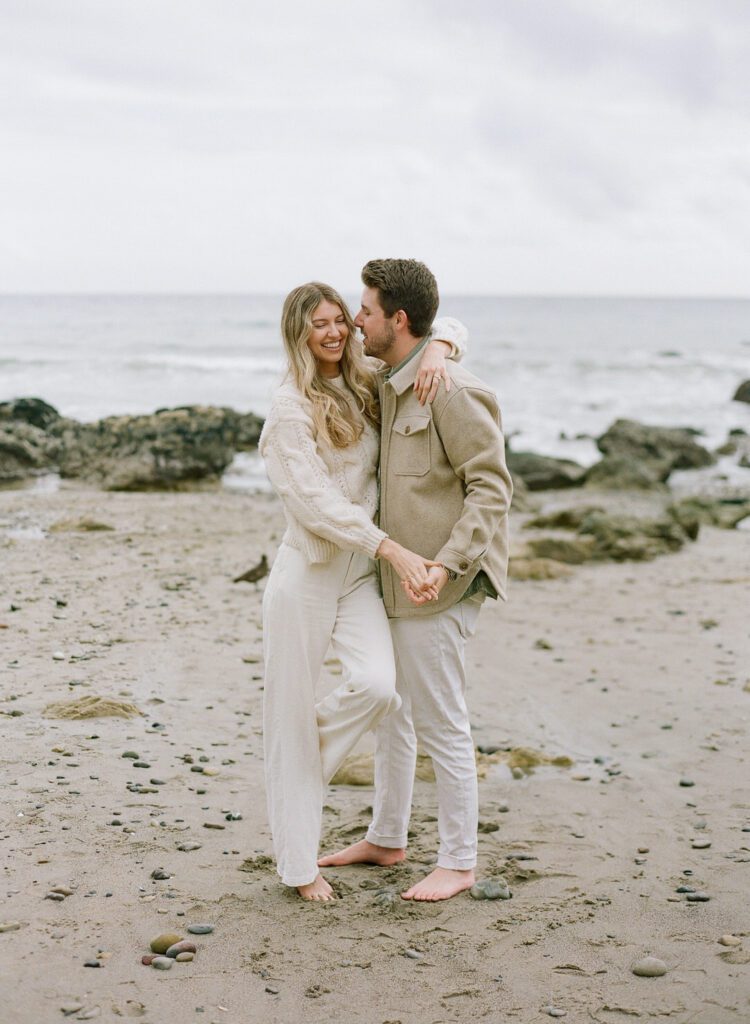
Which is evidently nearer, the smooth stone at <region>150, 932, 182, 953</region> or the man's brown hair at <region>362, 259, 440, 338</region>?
the smooth stone at <region>150, 932, 182, 953</region>

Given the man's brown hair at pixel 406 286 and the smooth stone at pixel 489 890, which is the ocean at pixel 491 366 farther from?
the smooth stone at pixel 489 890

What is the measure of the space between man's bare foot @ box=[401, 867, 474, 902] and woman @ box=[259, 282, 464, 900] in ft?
1.11

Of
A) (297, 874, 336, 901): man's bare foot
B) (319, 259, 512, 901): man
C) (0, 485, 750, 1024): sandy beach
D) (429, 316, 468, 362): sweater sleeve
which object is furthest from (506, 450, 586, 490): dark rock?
(297, 874, 336, 901): man's bare foot

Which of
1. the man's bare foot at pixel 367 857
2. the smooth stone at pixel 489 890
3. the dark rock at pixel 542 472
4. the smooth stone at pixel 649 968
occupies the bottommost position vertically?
the man's bare foot at pixel 367 857

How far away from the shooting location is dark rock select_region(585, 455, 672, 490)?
710 inches

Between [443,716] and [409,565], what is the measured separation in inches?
27.6

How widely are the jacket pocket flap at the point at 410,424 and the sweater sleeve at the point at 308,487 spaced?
0.34 m

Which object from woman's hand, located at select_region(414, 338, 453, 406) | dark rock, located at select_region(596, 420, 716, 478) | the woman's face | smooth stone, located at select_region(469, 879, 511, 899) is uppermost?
the woman's face

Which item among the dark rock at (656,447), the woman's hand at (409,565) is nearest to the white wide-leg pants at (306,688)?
the woman's hand at (409,565)

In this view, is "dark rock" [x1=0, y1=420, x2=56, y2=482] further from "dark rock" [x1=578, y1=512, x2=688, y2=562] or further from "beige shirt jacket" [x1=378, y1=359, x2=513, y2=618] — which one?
"beige shirt jacket" [x1=378, y1=359, x2=513, y2=618]

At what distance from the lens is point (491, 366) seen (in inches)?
1625

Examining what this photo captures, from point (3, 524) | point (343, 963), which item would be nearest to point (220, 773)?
point (343, 963)

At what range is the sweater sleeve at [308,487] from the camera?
13.6ft

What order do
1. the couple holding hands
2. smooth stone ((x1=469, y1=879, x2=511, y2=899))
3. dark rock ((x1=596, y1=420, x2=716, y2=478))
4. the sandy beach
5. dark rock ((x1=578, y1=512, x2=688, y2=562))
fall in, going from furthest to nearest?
dark rock ((x1=596, y1=420, x2=716, y2=478))
dark rock ((x1=578, y1=512, x2=688, y2=562))
smooth stone ((x1=469, y1=879, x2=511, y2=899))
the couple holding hands
the sandy beach
